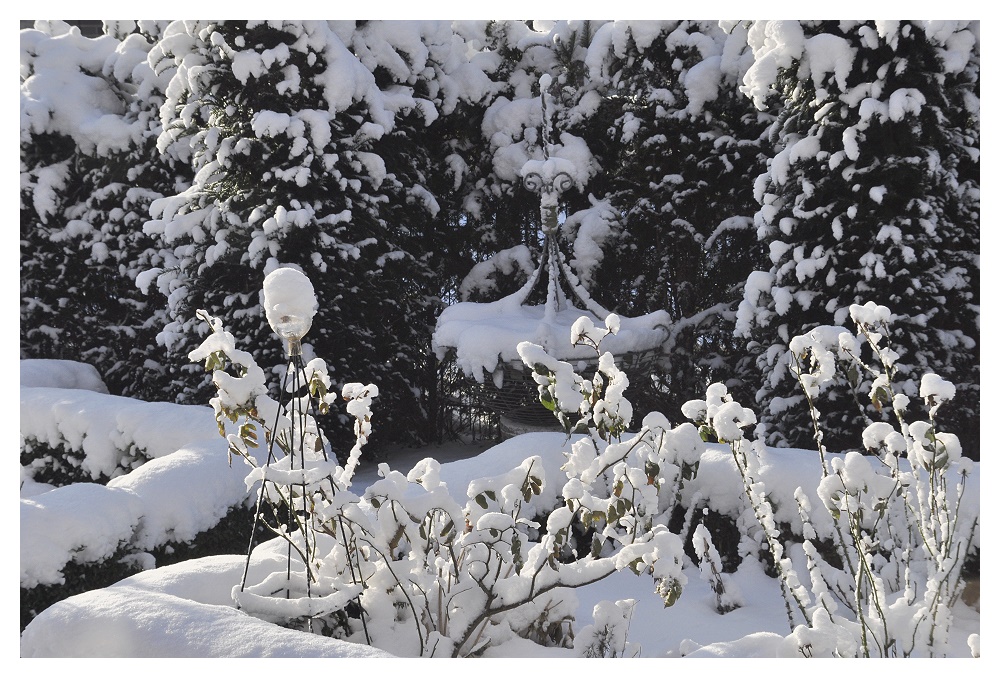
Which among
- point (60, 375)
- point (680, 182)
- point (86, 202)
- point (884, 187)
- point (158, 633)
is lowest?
point (158, 633)

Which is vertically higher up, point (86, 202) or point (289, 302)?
point (86, 202)

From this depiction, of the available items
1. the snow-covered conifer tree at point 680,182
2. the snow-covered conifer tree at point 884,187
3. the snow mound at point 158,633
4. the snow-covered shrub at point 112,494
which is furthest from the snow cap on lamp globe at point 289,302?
the snow-covered conifer tree at point 680,182

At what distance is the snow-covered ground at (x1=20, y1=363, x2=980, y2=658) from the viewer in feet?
4.34

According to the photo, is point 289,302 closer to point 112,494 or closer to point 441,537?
point 441,537

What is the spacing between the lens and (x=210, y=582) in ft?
5.76

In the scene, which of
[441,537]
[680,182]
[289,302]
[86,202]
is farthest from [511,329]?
[86,202]

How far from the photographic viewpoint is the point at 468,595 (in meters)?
1.68

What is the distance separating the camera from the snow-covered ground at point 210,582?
1324 mm

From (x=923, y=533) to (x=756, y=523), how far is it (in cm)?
71

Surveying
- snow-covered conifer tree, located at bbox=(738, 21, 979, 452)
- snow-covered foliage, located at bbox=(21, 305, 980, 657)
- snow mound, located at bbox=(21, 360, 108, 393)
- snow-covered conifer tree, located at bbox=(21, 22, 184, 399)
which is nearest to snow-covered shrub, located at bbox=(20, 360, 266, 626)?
snow-covered foliage, located at bbox=(21, 305, 980, 657)

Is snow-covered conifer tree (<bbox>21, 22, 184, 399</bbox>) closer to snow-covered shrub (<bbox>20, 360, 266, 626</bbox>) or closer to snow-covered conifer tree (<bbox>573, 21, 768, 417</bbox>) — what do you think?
snow-covered shrub (<bbox>20, 360, 266, 626</bbox>)

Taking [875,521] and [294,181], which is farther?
[294,181]

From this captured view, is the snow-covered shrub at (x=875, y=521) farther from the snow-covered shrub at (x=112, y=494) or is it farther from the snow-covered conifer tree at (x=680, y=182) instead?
the snow-covered conifer tree at (x=680, y=182)
